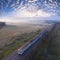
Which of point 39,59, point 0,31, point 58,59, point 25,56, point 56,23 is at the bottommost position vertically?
point 56,23

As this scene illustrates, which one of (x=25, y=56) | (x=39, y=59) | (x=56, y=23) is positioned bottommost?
(x=56, y=23)

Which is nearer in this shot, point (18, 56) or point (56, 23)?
point (18, 56)

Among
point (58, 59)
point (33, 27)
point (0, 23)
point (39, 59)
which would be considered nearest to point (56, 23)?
point (33, 27)

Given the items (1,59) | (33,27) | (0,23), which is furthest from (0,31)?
(1,59)

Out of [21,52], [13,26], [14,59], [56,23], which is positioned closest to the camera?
[14,59]

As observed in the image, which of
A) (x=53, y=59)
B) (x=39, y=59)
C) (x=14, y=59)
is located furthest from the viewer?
(x=53, y=59)

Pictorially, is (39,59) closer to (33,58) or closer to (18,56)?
(33,58)

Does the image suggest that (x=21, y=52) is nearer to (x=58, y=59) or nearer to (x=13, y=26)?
(x=58, y=59)

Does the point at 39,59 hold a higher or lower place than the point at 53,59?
higher

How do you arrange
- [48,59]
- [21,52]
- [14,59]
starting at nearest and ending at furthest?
[14,59] < [21,52] < [48,59]
